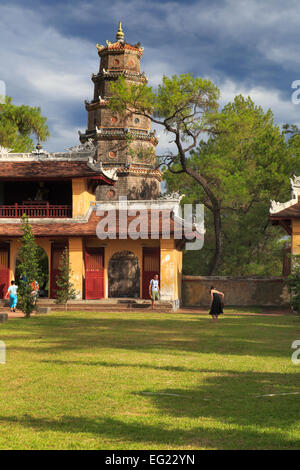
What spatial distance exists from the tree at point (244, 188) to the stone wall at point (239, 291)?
21.8ft

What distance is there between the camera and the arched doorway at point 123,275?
38.3 metres

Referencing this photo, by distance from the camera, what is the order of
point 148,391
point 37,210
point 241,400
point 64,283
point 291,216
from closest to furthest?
point 241,400, point 148,391, point 64,283, point 291,216, point 37,210

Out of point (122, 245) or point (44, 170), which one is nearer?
point (122, 245)

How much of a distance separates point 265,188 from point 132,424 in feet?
118

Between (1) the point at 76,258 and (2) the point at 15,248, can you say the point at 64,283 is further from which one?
(2) the point at 15,248

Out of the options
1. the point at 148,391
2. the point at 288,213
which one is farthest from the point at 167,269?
the point at 148,391

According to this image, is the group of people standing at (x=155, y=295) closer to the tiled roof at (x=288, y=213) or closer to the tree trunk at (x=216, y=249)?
the tiled roof at (x=288, y=213)

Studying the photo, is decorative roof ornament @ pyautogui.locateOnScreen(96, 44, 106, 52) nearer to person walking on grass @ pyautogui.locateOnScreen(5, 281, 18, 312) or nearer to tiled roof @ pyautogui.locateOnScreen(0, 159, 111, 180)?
tiled roof @ pyautogui.locateOnScreen(0, 159, 111, 180)

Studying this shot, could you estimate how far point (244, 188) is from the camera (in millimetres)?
39469

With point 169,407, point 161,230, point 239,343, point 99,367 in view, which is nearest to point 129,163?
point 161,230

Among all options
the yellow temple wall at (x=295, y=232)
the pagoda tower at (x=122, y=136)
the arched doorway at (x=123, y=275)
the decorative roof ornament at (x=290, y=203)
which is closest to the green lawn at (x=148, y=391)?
the yellow temple wall at (x=295, y=232)

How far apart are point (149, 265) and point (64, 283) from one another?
188 inches
